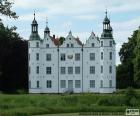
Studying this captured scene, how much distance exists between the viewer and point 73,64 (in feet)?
255

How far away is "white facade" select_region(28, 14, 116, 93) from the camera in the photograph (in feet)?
251

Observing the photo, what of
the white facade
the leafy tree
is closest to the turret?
the white facade

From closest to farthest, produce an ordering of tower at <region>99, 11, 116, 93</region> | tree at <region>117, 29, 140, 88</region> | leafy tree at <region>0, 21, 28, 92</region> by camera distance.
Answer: leafy tree at <region>0, 21, 28, 92</region> < tower at <region>99, 11, 116, 93</region> < tree at <region>117, 29, 140, 88</region>

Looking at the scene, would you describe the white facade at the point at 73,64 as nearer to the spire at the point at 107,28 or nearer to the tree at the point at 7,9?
the spire at the point at 107,28

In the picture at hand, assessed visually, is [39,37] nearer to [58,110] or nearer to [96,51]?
[96,51]

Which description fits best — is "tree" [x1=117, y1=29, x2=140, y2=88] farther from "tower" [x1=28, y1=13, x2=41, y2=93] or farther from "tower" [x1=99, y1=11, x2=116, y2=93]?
"tower" [x1=28, y1=13, x2=41, y2=93]

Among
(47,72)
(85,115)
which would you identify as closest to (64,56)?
(47,72)

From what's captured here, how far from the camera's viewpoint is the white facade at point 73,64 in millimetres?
76500

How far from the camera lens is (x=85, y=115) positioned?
1540 inches

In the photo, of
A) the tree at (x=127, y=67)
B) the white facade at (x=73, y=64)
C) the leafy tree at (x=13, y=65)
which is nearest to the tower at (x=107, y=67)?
the white facade at (x=73, y=64)

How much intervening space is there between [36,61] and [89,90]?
8626 millimetres

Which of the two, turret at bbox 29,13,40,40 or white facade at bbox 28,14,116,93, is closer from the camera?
white facade at bbox 28,14,116,93

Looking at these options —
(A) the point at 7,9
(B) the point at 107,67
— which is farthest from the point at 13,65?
(A) the point at 7,9

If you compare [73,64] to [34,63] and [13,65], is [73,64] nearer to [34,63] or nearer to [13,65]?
[34,63]
